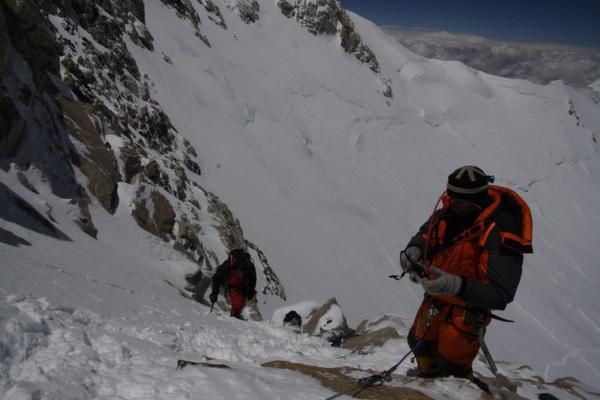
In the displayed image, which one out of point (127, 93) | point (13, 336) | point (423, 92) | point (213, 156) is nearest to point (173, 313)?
→ point (13, 336)

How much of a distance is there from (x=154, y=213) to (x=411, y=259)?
32.0 ft

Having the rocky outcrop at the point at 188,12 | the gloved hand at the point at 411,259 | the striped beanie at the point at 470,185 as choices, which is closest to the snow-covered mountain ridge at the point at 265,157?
the rocky outcrop at the point at 188,12

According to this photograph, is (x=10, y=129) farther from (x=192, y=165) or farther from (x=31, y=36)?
(x=192, y=165)

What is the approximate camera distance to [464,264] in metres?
3.78

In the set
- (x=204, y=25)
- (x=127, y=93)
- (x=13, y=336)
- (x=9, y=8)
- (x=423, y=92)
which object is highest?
(x=423, y=92)

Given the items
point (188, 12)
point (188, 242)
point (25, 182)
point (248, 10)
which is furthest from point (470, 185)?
point (248, 10)

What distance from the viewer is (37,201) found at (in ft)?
27.9

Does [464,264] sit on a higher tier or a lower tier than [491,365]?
higher

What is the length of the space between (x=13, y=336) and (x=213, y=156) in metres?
19.8

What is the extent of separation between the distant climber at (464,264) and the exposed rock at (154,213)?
29.4ft

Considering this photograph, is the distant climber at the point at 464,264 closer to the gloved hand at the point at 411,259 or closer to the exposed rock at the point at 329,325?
the gloved hand at the point at 411,259

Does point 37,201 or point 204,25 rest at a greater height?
point 204,25

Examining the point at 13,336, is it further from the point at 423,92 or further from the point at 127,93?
the point at 423,92

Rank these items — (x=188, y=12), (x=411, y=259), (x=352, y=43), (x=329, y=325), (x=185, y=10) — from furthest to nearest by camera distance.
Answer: (x=352, y=43) → (x=188, y=12) → (x=185, y=10) → (x=329, y=325) → (x=411, y=259)
